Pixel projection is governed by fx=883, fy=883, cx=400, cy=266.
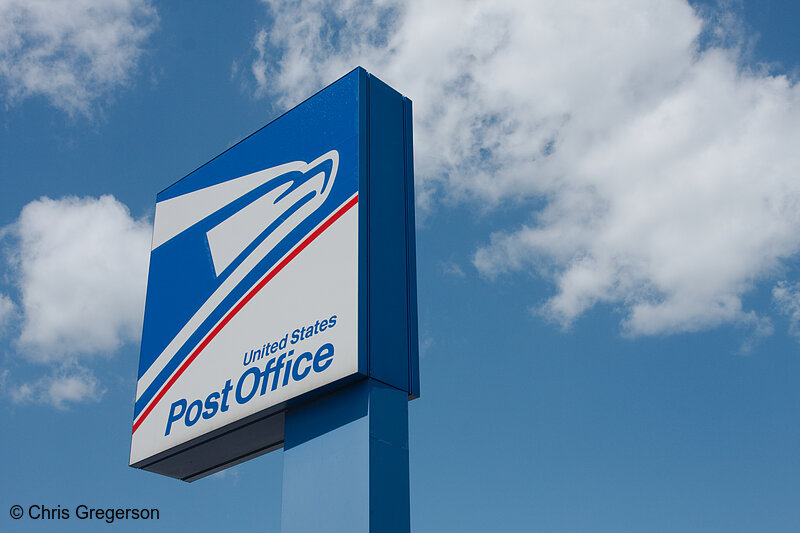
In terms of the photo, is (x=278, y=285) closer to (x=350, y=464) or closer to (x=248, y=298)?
(x=248, y=298)

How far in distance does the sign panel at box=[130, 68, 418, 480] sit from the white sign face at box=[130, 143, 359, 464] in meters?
0.02

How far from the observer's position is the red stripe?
11.6 meters

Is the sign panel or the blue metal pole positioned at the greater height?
the sign panel

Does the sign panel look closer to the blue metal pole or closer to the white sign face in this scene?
the white sign face

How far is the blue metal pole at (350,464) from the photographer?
32.3 feet

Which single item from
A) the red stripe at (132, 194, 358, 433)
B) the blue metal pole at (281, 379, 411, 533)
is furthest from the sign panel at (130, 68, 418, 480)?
the blue metal pole at (281, 379, 411, 533)

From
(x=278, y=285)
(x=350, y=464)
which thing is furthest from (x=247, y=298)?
(x=350, y=464)

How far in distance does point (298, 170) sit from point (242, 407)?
3.42 meters

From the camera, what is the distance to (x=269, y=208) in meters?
12.9

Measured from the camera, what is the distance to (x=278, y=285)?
1203cm

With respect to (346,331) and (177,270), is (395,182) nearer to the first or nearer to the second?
(346,331)

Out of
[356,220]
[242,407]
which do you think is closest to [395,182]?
[356,220]

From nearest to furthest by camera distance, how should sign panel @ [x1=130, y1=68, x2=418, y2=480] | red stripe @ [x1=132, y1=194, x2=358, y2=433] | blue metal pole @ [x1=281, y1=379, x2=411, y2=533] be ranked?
1. blue metal pole @ [x1=281, y1=379, x2=411, y2=533]
2. sign panel @ [x1=130, y1=68, x2=418, y2=480]
3. red stripe @ [x1=132, y1=194, x2=358, y2=433]

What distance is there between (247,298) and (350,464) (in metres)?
3.34
